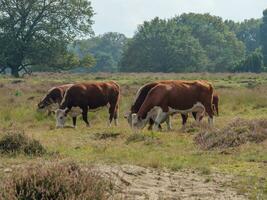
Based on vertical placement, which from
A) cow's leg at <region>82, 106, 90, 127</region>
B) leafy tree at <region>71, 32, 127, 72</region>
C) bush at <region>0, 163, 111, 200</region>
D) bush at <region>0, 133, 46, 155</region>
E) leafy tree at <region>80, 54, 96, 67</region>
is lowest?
cow's leg at <region>82, 106, 90, 127</region>

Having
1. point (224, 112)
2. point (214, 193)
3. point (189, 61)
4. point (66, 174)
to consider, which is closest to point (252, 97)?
point (224, 112)

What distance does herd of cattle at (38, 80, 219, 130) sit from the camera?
60.4 feet

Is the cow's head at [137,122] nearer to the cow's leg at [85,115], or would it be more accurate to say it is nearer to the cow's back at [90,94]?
the cow's leg at [85,115]

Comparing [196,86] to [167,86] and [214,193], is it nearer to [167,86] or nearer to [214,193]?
[167,86]

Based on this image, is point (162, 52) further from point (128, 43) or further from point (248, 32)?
point (248, 32)

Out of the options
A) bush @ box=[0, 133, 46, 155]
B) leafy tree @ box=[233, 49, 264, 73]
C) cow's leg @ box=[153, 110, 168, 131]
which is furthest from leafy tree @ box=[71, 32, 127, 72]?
bush @ box=[0, 133, 46, 155]

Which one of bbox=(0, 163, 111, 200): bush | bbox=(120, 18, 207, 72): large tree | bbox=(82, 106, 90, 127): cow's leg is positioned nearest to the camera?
bbox=(0, 163, 111, 200): bush

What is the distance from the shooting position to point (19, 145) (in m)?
12.1

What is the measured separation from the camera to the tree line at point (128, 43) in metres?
54.5

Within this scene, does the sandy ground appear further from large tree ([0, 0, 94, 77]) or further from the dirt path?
large tree ([0, 0, 94, 77])

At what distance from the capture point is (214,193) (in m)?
A: 8.65

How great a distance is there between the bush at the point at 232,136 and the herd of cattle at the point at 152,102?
3.35 m

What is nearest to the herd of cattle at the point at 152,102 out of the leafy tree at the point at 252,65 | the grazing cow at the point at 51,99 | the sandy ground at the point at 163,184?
the grazing cow at the point at 51,99

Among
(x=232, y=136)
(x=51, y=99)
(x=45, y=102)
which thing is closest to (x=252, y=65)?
(x=51, y=99)
